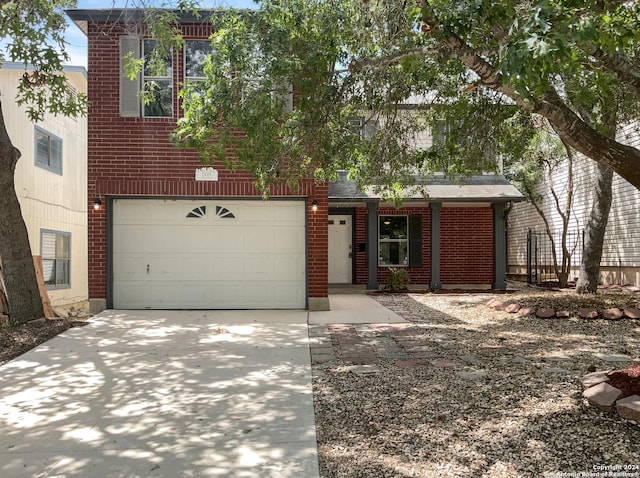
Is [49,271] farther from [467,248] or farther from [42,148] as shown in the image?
[467,248]

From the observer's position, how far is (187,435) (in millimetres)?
4082

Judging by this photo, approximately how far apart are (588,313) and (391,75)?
5398 millimetres

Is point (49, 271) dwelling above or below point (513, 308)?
above

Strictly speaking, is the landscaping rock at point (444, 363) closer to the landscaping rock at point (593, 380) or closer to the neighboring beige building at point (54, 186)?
the landscaping rock at point (593, 380)

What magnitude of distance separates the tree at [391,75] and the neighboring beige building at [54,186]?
23.9 ft

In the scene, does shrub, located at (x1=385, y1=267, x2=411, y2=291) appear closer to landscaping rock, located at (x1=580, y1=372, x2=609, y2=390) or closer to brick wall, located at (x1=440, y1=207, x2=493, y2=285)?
brick wall, located at (x1=440, y1=207, x2=493, y2=285)

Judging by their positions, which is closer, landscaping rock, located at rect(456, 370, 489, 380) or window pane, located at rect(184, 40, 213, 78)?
landscaping rock, located at rect(456, 370, 489, 380)

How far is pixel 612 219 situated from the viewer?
1466cm

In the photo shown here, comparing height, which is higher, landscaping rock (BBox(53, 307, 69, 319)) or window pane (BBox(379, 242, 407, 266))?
window pane (BBox(379, 242, 407, 266))

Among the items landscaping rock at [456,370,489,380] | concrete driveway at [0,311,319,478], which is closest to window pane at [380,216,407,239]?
concrete driveway at [0,311,319,478]

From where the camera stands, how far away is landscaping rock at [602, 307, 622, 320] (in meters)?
9.07

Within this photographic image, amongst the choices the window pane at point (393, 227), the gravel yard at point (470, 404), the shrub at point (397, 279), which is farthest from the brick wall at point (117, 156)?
the window pane at point (393, 227)

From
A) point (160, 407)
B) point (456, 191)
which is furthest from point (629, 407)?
point (456, 191)

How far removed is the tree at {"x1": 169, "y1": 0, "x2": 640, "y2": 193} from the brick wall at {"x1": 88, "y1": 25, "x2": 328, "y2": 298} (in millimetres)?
2817
